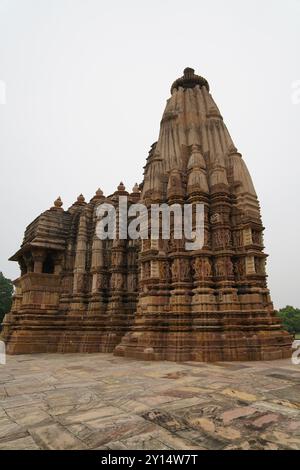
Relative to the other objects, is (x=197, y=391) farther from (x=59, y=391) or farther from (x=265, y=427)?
(x=59, y=391)

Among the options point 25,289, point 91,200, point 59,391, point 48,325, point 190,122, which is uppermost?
point 190,122

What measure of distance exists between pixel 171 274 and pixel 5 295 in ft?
111

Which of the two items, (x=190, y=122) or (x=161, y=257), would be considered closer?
(x=161, y=257)

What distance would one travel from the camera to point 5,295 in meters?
38.3

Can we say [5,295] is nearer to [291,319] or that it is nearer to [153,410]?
[153,410]

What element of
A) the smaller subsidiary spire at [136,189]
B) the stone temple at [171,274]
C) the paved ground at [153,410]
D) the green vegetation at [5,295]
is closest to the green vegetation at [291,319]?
the green vegetation at [5,295]

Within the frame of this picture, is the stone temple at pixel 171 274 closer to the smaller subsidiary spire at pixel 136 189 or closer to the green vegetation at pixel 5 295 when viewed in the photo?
the smaller subsidiary spire at pixel 136 189

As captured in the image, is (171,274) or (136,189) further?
(136,189)

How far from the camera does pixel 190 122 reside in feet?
49.1

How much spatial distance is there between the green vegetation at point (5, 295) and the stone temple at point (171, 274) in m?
22.1

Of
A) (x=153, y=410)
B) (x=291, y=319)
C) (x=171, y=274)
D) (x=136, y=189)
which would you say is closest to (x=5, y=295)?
(x=136, y=189)

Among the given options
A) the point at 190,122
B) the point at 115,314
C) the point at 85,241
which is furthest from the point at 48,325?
the point at 190,122
